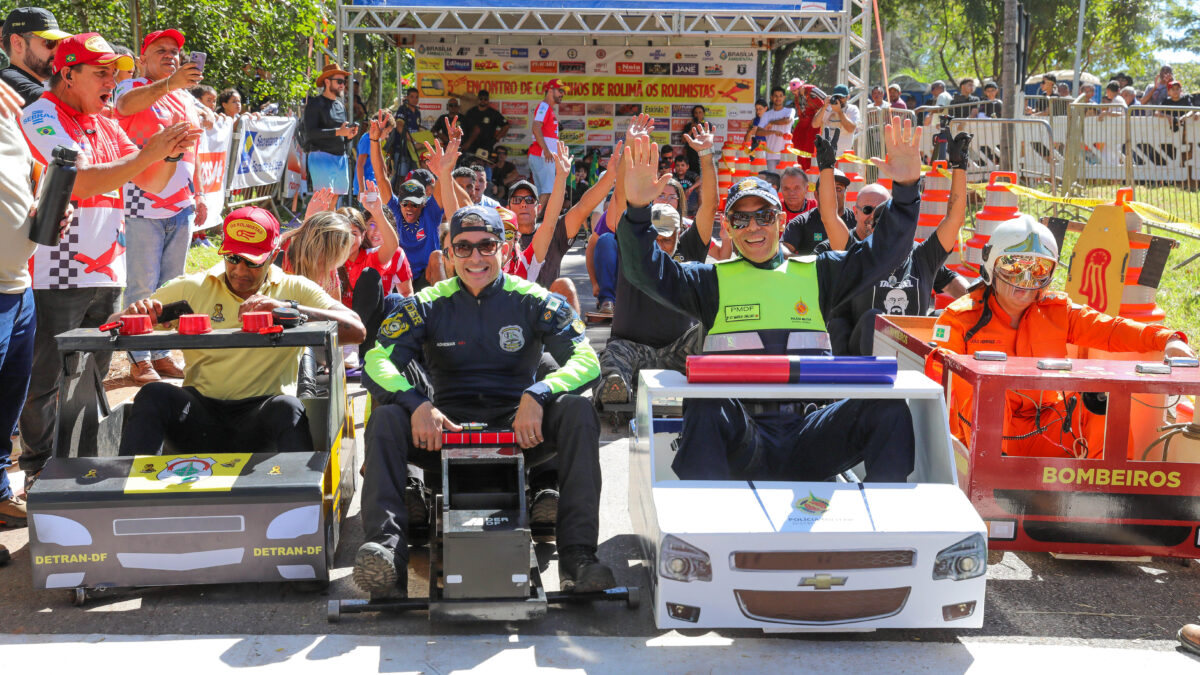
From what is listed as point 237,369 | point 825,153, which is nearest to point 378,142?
point 825,153

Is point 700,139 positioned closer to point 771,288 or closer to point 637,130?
point 637,130

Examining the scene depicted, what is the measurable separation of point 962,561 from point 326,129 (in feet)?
38.4

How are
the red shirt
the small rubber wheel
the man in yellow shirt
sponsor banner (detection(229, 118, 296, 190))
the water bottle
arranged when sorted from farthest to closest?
the red shirt
sponsor banner (detection(229, 118, 296, 190))
the man in yellow shirt
the water bottle
the small rubber wheel

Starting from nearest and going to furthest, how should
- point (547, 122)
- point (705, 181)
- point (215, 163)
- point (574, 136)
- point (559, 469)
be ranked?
1. point (559, 469)
2. point (705, 181)
3. point (215, 163)
4. point (547, 122)
5. point (574, 136)

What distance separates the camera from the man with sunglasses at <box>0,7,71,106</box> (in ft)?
17.1

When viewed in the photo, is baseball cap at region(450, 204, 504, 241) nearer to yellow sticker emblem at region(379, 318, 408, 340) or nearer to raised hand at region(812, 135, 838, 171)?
yellow sticker emblem at region(379, 318, 408, 340)

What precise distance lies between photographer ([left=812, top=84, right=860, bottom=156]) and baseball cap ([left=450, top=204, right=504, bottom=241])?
23.4ft

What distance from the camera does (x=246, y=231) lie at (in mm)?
4727

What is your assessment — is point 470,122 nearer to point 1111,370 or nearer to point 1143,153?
point 1143,153

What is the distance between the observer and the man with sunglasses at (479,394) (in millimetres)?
4051

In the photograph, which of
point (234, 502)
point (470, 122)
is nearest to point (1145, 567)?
point (234, 502)

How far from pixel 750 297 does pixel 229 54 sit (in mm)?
14365

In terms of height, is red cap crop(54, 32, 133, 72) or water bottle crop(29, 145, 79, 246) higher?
red cap crop(54, 32, 133, 72)

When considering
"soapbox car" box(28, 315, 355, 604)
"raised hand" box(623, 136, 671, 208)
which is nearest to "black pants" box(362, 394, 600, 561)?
"soapbox car" box(28, 315, 355, 604)
